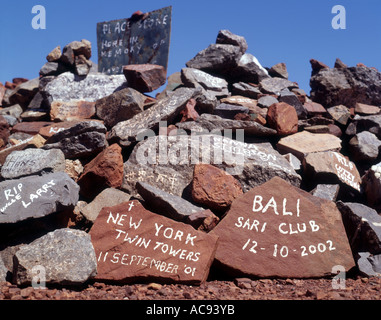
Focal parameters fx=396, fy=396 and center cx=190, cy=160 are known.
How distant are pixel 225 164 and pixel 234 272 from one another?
1430 millimetres

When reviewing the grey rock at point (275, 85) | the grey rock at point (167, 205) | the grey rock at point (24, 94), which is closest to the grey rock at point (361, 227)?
the grey rock at point (167, 205)

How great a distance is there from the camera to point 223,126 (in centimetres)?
527

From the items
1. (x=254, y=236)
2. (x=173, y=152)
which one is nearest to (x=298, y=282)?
(x=254, y=236)

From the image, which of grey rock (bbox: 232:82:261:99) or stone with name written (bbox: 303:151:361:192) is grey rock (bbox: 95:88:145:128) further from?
stone with name written (bbox: 303:151:361:192)

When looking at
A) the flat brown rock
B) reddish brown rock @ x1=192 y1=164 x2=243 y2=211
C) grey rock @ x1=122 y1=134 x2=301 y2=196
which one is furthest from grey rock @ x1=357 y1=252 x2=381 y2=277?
the flat brown rock

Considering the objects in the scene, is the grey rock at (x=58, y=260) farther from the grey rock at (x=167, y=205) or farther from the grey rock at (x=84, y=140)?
the grey rock at (x=84, y=140)

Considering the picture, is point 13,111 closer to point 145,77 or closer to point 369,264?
point 145,77

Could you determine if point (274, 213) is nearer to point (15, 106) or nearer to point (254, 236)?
point (254, 236)

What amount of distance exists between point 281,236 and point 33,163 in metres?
2.75

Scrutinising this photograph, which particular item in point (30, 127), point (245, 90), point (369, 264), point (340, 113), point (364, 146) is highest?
point (245, 90)

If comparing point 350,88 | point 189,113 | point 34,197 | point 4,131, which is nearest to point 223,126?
point 189,113

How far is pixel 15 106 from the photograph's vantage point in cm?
794

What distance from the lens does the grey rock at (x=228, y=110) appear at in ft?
19.0

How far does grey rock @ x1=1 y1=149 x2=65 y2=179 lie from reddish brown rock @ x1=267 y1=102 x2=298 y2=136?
111 inches
